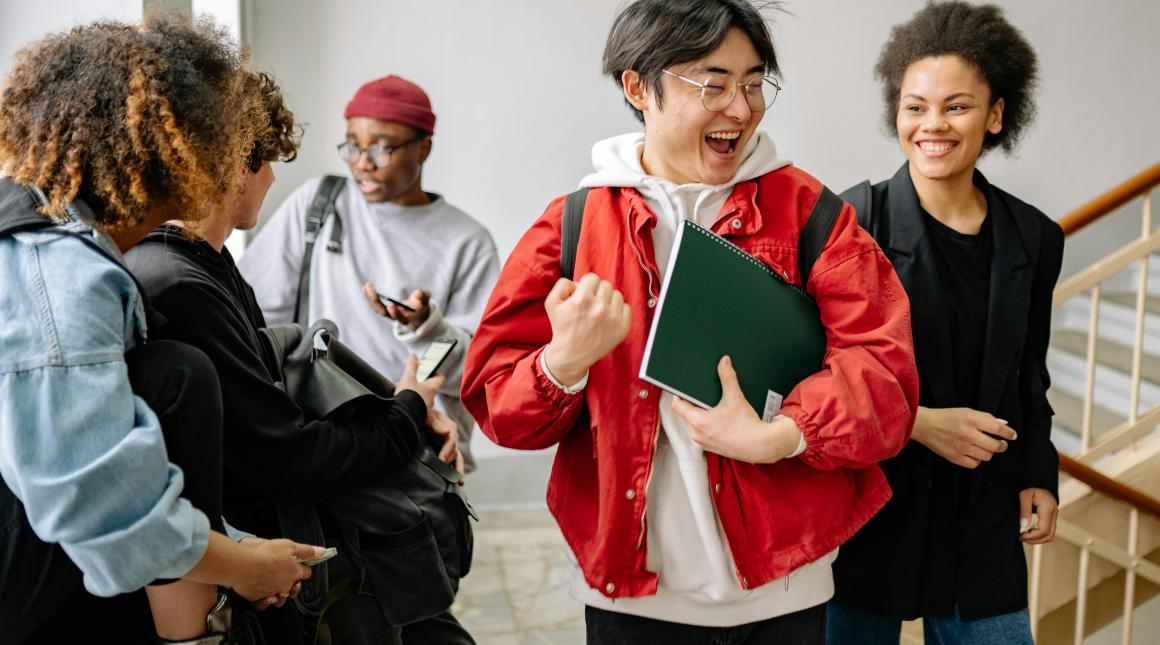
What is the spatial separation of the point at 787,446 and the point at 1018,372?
2.49ft

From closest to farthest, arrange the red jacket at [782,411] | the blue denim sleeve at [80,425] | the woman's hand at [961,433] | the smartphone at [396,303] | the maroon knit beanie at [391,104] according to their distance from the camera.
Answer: the blue denim sleeve at [80,425]
the red jacket at [782,411]
the woman's hand at [961,433]
the smartphone at [396,303]
the maroon knit beanie at [391,104]

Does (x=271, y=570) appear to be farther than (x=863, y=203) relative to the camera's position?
No

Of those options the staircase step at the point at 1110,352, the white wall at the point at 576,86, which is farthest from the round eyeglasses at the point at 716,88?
the staircase step at the point at 1110,352

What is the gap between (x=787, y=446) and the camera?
1384mm

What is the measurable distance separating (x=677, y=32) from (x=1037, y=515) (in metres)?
1.14

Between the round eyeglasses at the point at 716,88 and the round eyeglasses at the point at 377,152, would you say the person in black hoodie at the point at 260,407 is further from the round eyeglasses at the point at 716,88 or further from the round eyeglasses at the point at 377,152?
the round eyeglasses at the point at 377,152

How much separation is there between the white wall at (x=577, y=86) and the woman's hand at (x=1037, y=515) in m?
2.88

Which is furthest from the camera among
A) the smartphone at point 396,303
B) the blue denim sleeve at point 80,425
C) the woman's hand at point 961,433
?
the smartphone at point 396,303

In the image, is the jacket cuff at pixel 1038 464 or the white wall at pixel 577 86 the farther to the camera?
the white wall at pixel 577 86

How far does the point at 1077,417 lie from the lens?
14.3ft

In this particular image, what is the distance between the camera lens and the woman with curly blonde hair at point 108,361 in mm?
1062

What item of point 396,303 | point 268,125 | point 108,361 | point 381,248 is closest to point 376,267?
point 381,248

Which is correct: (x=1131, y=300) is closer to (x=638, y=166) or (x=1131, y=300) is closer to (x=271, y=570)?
(x=638, y=166)

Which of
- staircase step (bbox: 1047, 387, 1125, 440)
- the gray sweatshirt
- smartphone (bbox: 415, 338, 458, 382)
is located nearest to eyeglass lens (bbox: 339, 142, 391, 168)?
the gray sweatshirt
